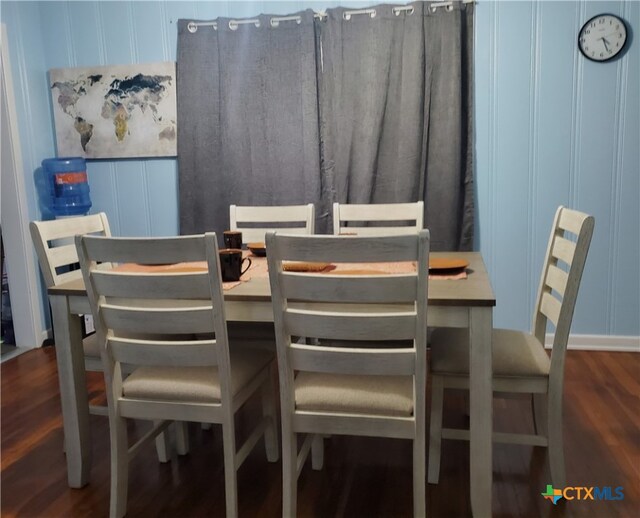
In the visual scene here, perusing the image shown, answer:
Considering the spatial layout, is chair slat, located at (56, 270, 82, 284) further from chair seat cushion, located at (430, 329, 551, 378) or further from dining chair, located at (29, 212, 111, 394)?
chair seat cushion, located at (430, 329, 551, 378)

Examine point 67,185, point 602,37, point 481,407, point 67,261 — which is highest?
point 602,37

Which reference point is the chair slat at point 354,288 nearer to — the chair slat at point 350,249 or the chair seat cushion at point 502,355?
the chair slat at point 350,249

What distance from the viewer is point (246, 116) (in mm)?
3432

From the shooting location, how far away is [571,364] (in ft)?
10.2

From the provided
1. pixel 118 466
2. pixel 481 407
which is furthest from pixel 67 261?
pixel 481 407

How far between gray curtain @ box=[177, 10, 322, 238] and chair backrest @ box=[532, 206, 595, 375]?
162 centimetres

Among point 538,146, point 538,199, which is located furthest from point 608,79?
point 538,199

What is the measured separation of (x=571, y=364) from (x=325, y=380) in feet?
6.35

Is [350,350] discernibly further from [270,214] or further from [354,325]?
[270,214]

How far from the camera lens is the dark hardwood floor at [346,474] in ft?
6.22

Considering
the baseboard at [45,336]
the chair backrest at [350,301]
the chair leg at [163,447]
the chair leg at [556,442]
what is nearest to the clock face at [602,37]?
the chair leg at [556,442]

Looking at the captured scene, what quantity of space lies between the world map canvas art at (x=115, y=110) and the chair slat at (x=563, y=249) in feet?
8.02

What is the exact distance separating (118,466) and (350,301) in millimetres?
937

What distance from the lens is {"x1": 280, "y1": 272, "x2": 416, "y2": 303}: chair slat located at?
4.89 ft
